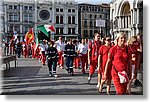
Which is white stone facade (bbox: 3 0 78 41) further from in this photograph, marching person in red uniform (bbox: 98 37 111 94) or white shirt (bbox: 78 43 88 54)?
white shirt (bbox: 78 43 88 54)

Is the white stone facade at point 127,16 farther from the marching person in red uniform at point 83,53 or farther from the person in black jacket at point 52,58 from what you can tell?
the marching person in red uniform at point 83,53

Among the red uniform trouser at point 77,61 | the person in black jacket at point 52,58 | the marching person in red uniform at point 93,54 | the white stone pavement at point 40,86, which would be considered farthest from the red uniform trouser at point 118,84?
the red uniform trouser at point 77,61

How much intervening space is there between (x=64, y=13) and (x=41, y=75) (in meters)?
1.14

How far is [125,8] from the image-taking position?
5.04m

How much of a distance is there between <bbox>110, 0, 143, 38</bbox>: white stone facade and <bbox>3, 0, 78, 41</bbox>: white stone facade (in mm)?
491

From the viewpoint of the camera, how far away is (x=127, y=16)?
4.88 metres

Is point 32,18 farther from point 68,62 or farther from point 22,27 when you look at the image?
point 68,62

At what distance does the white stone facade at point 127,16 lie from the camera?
170 inches

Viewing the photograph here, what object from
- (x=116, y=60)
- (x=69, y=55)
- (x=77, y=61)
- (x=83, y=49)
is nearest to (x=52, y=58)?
(x=69, y=55)

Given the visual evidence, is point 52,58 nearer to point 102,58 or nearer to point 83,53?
point 83,53

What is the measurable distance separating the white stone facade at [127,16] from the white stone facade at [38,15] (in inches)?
19.3

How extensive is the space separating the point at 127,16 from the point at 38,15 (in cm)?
116

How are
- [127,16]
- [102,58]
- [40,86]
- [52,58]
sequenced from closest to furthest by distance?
[102,58] < [40,86] < [127,16] < [52,58]

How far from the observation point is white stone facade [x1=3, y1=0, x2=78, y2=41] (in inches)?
175
